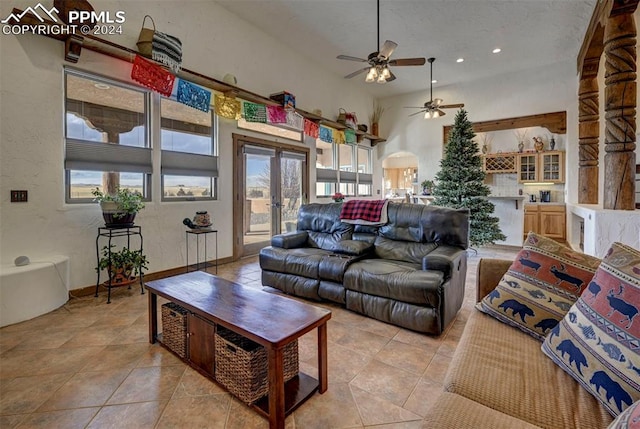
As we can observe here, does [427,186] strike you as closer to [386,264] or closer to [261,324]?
[386,264]

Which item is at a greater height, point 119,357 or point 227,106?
point 227,106

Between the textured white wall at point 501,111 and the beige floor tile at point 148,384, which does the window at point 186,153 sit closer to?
the beige floor tile at point 148,384

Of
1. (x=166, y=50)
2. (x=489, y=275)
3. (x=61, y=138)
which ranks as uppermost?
(x=166, y=50)

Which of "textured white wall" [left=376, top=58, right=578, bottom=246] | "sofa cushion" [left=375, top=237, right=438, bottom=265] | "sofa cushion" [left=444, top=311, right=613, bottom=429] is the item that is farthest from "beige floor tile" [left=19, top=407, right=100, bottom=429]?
"textured white wall" [left=376, top=58, right=578, bottom=246]

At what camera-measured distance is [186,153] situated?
4.25 metres

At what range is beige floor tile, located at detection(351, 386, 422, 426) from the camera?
1562 mm

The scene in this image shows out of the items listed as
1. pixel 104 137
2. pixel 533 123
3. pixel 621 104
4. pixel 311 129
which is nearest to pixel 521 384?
pixel 621 104

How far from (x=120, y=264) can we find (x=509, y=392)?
11.6 feet

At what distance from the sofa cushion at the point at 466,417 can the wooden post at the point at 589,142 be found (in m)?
5.34

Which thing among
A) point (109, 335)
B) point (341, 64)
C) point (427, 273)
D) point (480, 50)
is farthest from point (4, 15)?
point (480, 50)

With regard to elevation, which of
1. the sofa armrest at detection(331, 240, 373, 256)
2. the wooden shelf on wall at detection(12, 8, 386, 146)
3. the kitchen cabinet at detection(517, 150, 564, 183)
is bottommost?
the sofa armrest at detection(331, 240, 373, 256)

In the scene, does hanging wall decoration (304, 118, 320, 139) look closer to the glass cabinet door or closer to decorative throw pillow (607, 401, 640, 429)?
the glass cabinet door

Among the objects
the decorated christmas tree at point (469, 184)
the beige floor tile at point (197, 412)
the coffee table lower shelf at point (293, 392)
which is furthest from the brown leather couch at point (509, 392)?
the decorated christmas tree at point (469, 184)

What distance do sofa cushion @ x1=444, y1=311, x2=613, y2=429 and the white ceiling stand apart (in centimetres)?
469
